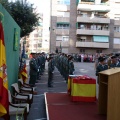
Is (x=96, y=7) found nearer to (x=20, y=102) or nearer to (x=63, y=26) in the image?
(x=63, y=26)

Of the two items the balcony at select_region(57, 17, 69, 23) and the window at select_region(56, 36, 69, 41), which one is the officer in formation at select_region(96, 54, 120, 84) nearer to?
the window at select_region(56, 36, 69, 41)

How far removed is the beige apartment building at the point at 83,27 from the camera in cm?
5166

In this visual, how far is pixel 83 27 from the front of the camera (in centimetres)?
5225

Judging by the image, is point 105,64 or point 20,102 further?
→ point 105,64

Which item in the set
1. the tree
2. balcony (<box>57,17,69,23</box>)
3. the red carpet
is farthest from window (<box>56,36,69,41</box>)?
the red carpet

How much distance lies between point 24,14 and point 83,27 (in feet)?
104

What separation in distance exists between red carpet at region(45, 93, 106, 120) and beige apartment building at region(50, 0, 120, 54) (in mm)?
41743

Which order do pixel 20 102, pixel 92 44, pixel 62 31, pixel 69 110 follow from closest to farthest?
1. pixel 20 102
2. pixel 69 110
3. pixel 62 31
4. pixel 92 44

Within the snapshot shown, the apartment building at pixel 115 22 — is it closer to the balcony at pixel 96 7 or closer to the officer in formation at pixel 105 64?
the balcony at pixel 96 7

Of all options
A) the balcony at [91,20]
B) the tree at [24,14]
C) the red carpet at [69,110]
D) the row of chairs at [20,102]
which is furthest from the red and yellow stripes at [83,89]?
the balcony at [91,20]

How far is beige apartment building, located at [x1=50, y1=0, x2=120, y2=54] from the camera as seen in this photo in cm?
5166

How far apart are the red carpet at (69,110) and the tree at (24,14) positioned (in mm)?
12202

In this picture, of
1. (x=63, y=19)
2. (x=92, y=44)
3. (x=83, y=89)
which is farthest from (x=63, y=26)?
(x=83, y=89)

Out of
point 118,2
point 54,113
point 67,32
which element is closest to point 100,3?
point 118,2
